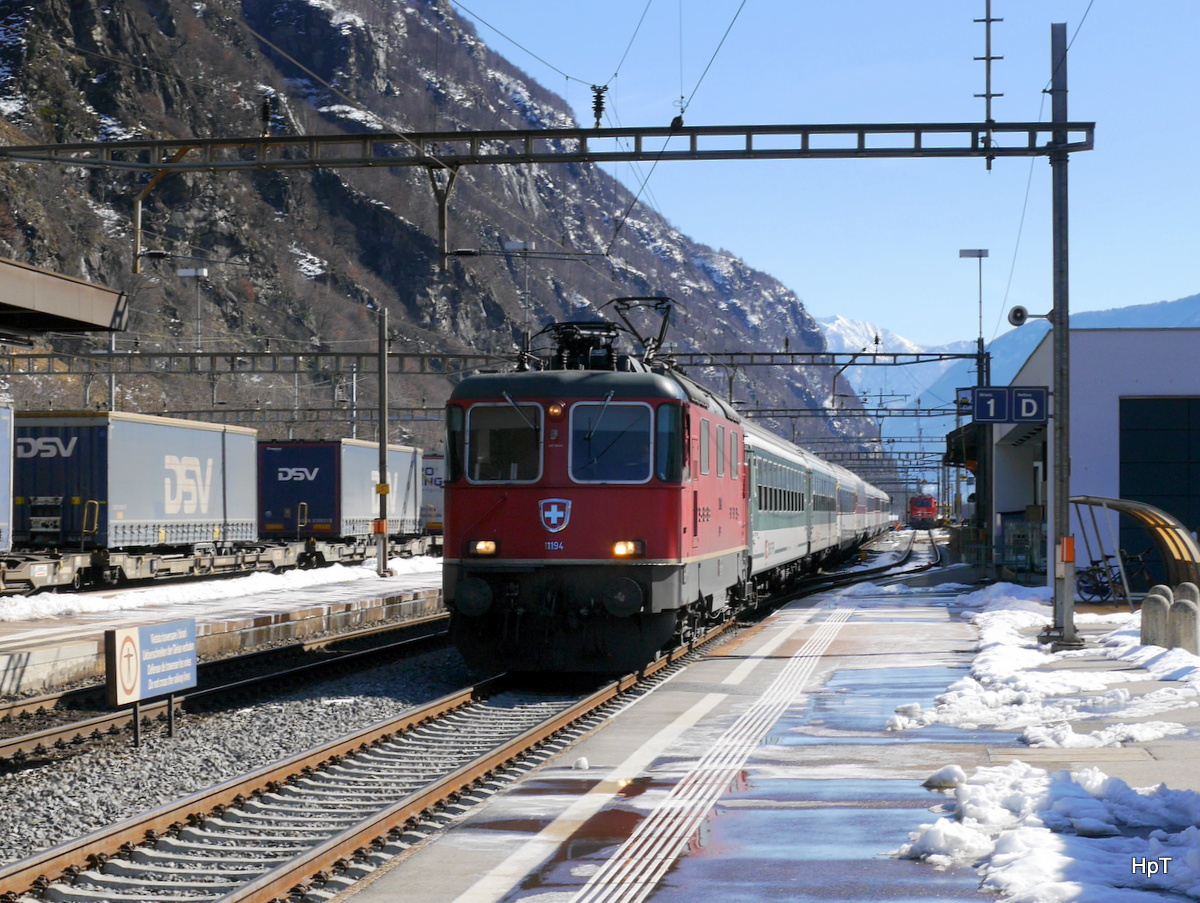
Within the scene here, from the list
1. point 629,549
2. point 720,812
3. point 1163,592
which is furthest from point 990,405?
point 720,812

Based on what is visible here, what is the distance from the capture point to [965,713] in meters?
12.5

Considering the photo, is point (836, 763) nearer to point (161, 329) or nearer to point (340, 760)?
point (340, 760)

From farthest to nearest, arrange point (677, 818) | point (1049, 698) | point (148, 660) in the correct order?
point (1049, 698), point (148, 660), point (677, 818)

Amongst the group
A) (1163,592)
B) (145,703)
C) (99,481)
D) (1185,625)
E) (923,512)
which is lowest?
(145,703)

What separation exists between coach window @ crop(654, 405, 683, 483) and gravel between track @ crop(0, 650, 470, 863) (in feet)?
11.0

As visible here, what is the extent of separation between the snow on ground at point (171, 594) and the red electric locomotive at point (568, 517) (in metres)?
11.9

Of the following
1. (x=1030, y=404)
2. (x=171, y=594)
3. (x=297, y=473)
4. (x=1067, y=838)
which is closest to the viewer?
(x=1067, y=838)

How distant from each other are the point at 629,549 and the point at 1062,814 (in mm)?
6884

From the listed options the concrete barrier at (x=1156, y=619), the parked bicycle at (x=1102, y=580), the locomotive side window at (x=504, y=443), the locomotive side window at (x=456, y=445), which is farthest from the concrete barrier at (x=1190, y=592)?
the parked bicycle at (x=1102, y=580)

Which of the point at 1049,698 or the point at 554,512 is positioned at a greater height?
the point at 554,512

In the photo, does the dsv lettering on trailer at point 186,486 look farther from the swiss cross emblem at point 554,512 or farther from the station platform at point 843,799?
the station platform at point 843,799

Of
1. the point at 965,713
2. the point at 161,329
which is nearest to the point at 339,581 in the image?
the point at 965,713

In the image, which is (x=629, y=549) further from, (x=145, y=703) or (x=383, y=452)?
(x=383, y=452)

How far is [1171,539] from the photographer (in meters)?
21.9
